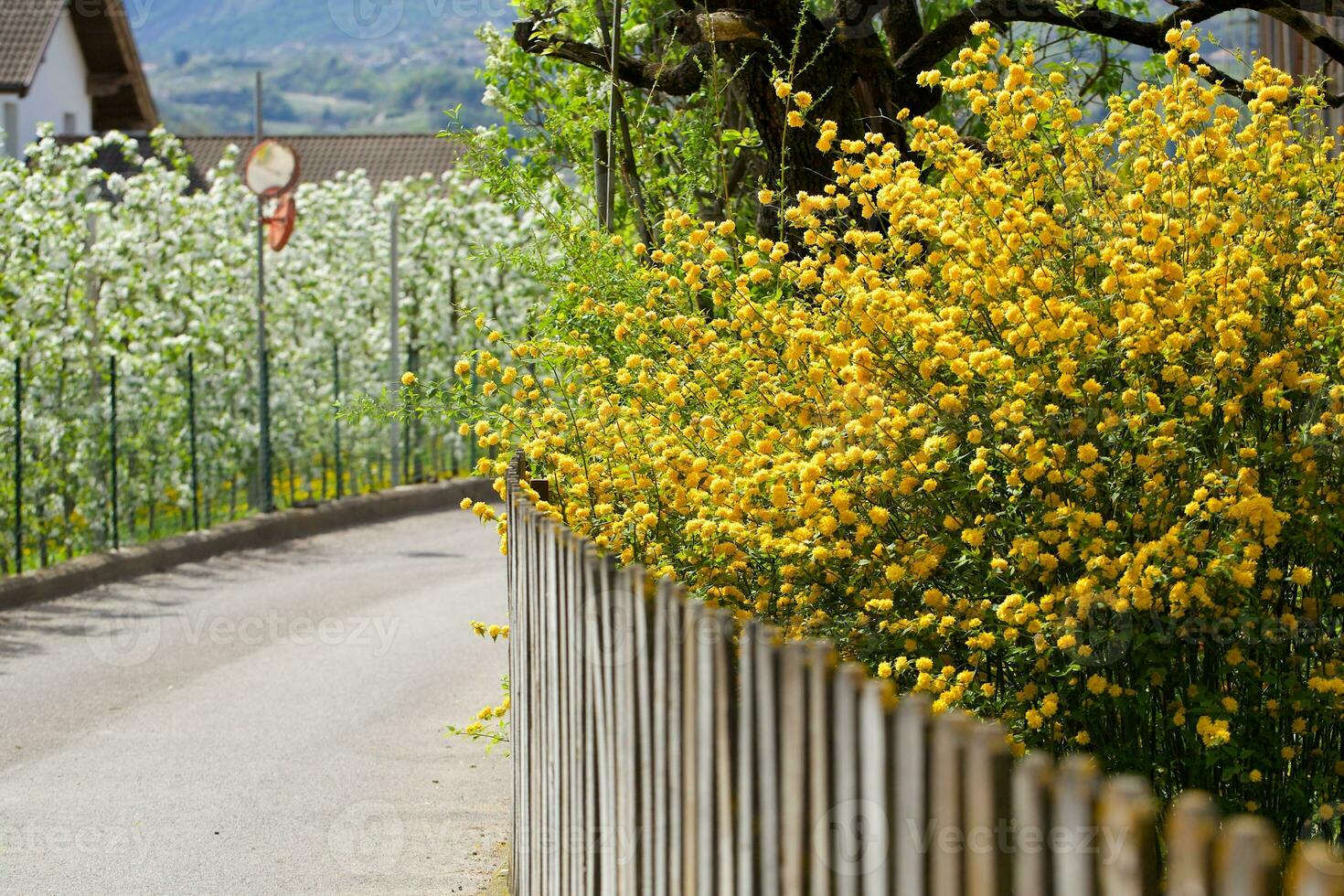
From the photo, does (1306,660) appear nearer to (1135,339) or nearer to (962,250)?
(1135,339)

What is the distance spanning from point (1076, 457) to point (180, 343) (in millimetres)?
12262

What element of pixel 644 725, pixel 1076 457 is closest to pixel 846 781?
pixel 644 725

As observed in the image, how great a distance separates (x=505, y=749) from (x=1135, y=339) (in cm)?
472

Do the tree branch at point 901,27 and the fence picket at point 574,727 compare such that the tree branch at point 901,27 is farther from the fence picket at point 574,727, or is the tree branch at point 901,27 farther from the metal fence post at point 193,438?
the metal fence post at point 193,438

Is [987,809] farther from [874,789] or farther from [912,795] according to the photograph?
[874,789]

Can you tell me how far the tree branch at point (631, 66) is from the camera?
26.2 ft

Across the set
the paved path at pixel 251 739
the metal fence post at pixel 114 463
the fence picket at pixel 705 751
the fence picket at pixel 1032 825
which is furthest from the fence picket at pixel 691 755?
the metal fence post at pixel 114 463

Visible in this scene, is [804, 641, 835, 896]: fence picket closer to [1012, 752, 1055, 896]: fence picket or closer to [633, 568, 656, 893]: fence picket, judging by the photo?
[1012, 752, 1055, 896]: fence picket

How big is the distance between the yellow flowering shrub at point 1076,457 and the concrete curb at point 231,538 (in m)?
6.27

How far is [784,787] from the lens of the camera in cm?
245

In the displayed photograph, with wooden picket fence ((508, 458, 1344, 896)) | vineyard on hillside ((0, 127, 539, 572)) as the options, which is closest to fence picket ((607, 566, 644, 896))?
wooden picket fence ((508, 458, 1344, 896))

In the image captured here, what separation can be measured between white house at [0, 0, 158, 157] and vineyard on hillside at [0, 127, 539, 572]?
1363 centimetres

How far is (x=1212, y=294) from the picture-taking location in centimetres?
399

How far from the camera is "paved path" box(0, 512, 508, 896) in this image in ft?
19.8
